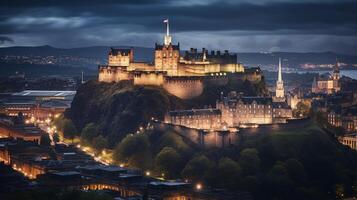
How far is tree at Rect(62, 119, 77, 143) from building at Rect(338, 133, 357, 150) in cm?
4083

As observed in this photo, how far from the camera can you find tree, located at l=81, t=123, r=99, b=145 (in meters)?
145

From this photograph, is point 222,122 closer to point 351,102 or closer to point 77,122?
point 77,122

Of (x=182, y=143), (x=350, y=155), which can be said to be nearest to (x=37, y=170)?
(x=182, y=143)

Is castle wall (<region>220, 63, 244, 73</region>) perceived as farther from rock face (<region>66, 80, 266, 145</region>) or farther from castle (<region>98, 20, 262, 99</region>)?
rock face (<region>66, 80, 266, 145</region>)

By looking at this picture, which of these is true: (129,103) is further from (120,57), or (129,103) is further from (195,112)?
(120,57)

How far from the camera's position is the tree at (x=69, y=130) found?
151 metres

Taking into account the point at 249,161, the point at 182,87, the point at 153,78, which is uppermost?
the point at 153,78

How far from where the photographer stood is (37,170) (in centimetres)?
11806

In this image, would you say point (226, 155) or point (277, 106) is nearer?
point (226, 155)

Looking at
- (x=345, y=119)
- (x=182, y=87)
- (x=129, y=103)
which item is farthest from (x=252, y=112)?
(x=345, y=119)

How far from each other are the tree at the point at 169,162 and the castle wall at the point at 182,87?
24.6 m

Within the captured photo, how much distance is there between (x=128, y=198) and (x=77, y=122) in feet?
212

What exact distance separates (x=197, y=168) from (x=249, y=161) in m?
6.38

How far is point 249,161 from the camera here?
117750 millimetres
